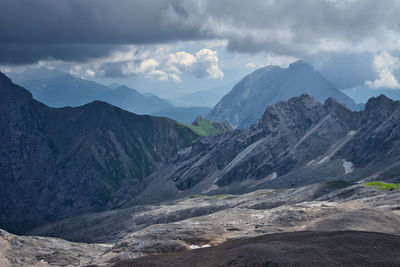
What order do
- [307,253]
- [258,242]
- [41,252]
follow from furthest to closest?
[41,252]
[258,242]
[307,253]

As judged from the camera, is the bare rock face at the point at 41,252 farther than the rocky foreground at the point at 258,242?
Yes

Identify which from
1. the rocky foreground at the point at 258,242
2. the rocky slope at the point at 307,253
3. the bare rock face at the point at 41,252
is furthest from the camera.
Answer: the bare rock face at the point at 41,252

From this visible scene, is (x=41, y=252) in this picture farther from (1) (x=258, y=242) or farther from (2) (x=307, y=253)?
(2) (x=307, y=253)

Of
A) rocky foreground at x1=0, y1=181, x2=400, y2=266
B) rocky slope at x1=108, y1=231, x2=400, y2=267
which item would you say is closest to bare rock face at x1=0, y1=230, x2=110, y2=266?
rocky foreground at x1=0, y1=181, x2=400, y2=266

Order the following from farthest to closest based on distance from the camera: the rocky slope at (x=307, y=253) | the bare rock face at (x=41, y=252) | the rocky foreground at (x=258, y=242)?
the bare rock face at (x=41, y=252) → the rocky foreground at (x=258, y=242) → the rocky slope at (x=307, y=253)

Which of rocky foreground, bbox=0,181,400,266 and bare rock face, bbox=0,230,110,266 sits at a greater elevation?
rocky foreground, bbox=0,181,400,266

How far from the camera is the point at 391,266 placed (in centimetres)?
3284

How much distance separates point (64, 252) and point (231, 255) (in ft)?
271

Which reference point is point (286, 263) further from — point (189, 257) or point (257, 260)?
point (189, 257)

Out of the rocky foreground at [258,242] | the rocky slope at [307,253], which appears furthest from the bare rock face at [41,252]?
the rocky slope at [307,253]

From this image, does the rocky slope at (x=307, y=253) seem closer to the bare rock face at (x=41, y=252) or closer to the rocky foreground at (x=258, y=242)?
the rocky foreground at (x=258, y=242)

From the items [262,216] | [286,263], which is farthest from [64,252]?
[286,263]

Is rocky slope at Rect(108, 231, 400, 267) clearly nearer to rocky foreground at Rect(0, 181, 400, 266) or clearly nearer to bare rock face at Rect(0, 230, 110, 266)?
rocky foreground at Rect(0, 181, 400, 266)

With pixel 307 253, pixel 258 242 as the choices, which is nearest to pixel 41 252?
pixel 258 242
